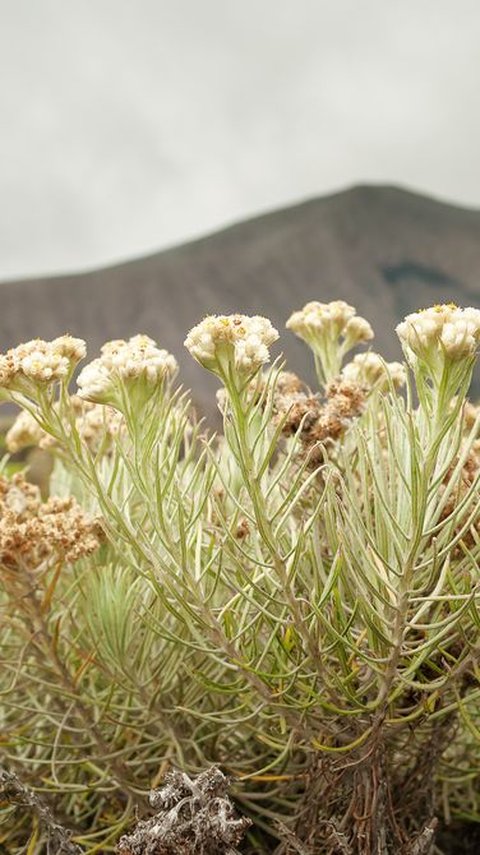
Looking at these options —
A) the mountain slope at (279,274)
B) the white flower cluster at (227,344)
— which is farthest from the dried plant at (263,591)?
the mountain slope at (279,274)

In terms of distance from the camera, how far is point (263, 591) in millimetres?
1066

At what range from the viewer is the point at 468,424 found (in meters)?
1.57

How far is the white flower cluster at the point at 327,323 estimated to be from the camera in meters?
1.54

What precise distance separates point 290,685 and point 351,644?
11 centimetres

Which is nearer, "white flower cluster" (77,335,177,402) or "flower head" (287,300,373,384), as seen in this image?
"white flower cluster" (77,335,177,402)

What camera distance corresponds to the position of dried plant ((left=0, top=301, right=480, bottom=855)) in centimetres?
105

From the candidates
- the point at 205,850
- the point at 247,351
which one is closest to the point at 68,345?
the point at 247,351

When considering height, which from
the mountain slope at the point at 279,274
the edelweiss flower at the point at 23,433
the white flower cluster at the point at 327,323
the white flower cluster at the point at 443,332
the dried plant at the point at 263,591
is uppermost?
the mountain slope at the point at 279,274

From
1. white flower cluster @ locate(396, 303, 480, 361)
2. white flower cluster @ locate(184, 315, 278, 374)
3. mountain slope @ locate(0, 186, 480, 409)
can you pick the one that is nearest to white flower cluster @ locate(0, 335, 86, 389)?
white flower cluster @ locate(184, 315, 278, 374)

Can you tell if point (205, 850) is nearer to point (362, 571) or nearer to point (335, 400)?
point (362, 571)

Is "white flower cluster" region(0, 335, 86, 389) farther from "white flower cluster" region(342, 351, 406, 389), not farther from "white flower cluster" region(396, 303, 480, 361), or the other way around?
"white flower cluster" region(342, 351, 406, 389)

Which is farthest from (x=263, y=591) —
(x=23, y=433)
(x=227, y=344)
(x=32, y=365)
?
(x=23, y=433)

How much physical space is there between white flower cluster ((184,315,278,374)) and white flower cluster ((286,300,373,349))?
50cm

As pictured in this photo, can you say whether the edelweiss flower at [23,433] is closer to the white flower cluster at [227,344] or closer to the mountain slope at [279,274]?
the white flower cluster at [227,344]
